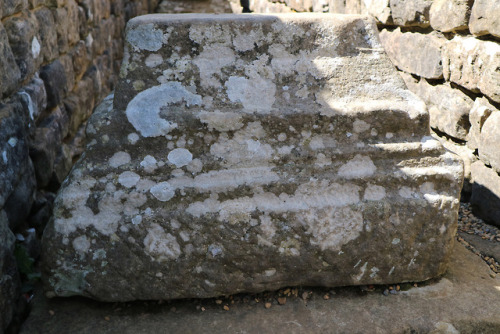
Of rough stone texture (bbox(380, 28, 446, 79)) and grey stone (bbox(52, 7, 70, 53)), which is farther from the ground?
grey stone (bbox(52, 7, 70, 53))

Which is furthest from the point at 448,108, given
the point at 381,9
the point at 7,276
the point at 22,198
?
the point at 7,276

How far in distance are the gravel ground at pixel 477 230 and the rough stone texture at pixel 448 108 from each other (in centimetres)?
45

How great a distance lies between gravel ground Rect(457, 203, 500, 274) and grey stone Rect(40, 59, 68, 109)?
2.21 m

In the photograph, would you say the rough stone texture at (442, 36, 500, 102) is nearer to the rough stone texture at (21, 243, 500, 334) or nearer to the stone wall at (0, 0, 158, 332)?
the rough stone texture at (21, 243, 500, 334)

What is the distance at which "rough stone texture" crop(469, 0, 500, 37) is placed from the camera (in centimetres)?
231

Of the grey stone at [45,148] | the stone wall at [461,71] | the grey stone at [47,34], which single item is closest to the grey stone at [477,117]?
the stone wall at [461,71]

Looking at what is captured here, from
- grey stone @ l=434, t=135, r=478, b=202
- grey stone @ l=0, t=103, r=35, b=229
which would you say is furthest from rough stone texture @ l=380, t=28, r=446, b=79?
grey stone @ l=0, t=103, r=35, b=229

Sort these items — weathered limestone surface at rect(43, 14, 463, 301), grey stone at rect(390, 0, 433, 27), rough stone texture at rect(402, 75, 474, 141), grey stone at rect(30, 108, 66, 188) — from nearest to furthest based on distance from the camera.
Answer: weathered limestone surface at rect(43, 14, 463, 301) → grey stone at rect(30, 108, 66, 188) → rough stone texture at rect(402, 75, 474, 141) → grey stone at rect(390, 0, 433, 27)

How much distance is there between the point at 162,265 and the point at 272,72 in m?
0.87

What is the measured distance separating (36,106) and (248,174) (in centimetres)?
117

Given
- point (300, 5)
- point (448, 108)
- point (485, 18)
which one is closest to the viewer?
point (485, 18)

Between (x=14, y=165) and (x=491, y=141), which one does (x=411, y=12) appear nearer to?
(x=491, y=141)

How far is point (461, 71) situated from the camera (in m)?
2.71

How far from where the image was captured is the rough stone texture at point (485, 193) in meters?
2.48
